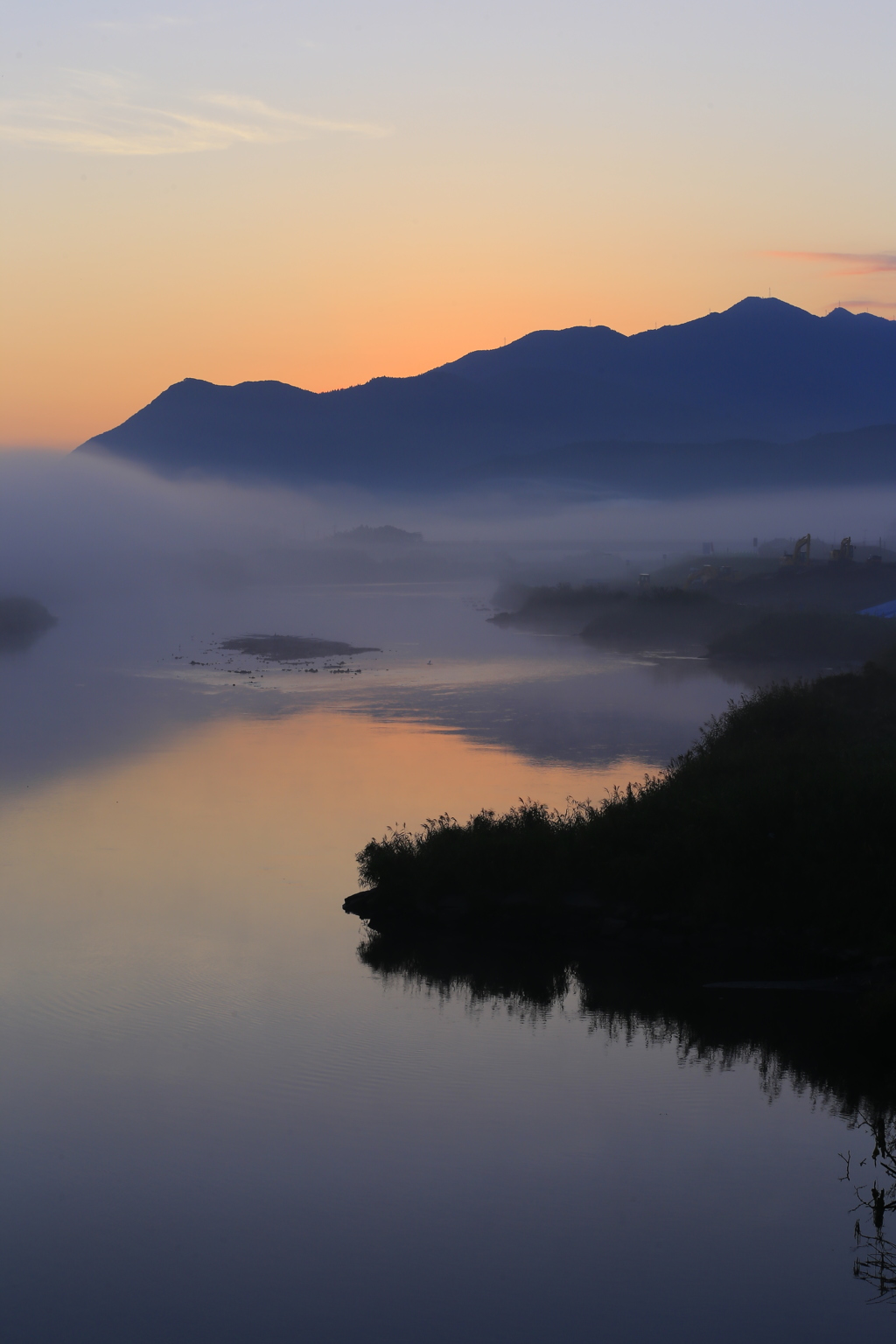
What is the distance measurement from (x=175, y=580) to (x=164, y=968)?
165 metres

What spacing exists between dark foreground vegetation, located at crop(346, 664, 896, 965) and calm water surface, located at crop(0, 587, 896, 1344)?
1.91 meters

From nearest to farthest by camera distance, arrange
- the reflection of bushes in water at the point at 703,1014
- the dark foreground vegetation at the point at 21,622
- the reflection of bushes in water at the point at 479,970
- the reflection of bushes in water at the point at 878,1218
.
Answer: the reflection of bushes in water at the point at 878,1218 → the reflection of bushes in water at the point at 703,1014 → the reflection of bushes in water at the point at 479,970 → the dark foreground vegetation at the point at 21,622

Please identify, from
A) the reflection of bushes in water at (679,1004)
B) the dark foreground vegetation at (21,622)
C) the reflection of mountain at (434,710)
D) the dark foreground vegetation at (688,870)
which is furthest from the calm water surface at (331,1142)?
the dark foreground vegetation at (21,622)

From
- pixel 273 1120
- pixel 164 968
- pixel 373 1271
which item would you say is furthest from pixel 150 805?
pixel 373 1271

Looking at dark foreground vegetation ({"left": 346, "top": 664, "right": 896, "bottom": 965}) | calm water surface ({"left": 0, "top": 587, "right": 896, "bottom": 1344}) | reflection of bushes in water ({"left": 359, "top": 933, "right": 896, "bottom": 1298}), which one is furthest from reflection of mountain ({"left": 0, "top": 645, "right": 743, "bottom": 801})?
reflection of bushes in water ({"left": 359, "top": 933, "right": 896, "bottom": 1298})

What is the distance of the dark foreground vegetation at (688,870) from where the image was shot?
2117 cm

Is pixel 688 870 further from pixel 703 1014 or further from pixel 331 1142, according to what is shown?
pixel 331 1142

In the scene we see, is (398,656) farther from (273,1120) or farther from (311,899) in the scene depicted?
(273,1120)

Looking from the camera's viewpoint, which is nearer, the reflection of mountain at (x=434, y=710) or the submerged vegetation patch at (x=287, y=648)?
the reflection of mountain at (x=434, y=710)

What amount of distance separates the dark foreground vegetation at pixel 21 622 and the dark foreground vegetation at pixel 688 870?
3095 inches

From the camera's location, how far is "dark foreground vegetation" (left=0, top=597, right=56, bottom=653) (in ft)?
329

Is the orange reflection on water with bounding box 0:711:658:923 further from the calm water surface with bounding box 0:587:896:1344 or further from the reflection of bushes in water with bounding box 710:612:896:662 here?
the reflection of bushes in water with bounding box 710:612:896:662

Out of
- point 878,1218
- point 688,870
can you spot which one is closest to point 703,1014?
point 688,870

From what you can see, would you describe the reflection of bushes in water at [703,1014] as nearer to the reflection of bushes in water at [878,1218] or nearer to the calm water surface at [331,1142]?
the reflection of bushes in water at [878,1218]
